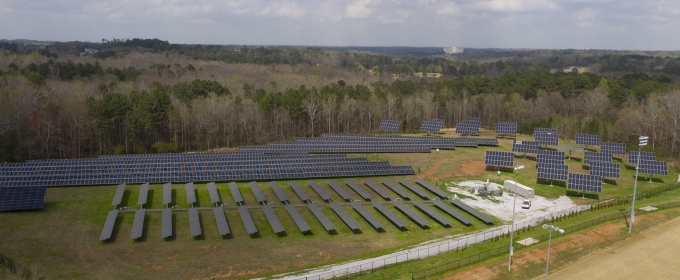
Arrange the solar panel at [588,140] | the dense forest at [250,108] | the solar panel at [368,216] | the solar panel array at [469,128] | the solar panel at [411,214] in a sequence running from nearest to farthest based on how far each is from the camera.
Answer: the solar panel at [368,216] < the solar panel at [411,214] < the dense forest at [250,108] < the solar panel at [588,140] < the solar panel array at [469,128]

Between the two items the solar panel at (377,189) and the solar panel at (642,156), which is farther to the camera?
the solar panel at (642,156)

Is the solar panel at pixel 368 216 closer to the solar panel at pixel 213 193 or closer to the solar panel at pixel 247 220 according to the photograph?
the solar panel at pixel 247 220

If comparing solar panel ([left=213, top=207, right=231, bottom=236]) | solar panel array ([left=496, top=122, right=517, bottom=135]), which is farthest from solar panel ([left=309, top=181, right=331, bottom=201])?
solar panel array ([left=496, top=122, right=517, bottom=135])

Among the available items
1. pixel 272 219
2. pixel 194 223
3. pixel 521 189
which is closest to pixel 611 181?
pixel 521 189

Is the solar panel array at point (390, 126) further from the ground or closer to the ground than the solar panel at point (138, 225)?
further from the ground

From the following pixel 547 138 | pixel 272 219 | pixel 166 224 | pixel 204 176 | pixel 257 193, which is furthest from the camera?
pixel 547 138

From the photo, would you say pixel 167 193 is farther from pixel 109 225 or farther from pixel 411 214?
pixel 411 214

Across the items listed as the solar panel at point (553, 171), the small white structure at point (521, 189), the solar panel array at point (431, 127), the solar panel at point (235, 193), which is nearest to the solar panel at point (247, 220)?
the solar panel at point (235, 193)
